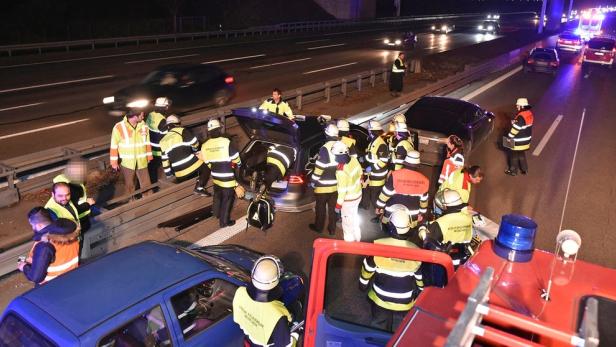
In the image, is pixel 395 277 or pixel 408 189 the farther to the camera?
pixel 408 189

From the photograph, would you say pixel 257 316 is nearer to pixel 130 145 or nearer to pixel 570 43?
pixel 130 145

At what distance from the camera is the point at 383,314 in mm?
5852

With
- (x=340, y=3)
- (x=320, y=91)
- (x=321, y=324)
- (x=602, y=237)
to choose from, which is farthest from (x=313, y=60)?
(x=340, y=3)

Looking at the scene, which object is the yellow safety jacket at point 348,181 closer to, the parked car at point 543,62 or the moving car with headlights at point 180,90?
the moving car with headlights at point 180,90

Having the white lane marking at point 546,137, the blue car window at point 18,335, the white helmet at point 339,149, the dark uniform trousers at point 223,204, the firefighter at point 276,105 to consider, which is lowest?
the white lane marking at point 546,137

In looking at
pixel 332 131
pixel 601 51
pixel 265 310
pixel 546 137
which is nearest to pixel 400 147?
pixel 332 131

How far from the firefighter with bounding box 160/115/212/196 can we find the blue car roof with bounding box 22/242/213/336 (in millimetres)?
3452

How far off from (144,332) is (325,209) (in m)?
4.37

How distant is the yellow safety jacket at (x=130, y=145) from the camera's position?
8.60 metres

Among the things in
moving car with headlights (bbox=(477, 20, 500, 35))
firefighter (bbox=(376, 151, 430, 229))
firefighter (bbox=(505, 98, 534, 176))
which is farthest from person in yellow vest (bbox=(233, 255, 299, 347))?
moving car with headlights (bbox=(477, 20, 500, 35))

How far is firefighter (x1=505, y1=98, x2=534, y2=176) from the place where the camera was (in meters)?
10.9

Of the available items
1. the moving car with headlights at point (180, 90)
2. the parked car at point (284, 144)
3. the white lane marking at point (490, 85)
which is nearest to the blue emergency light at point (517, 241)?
the parked car at point (284, 144)

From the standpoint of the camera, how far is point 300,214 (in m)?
9.30

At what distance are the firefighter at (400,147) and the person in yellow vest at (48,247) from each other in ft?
17.4
